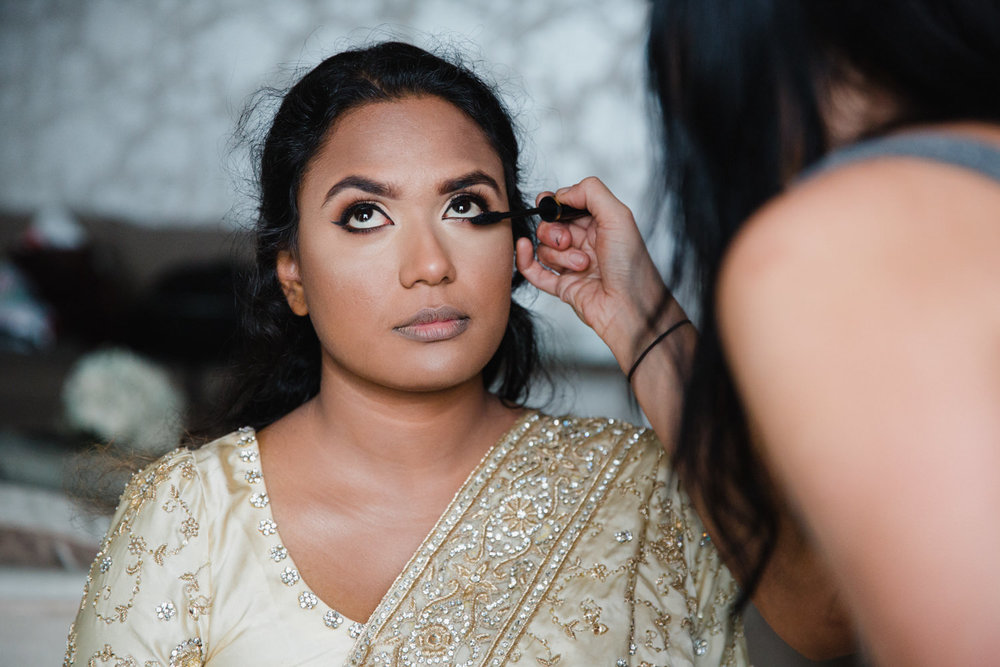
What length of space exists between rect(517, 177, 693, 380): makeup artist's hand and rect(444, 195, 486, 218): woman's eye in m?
0.15

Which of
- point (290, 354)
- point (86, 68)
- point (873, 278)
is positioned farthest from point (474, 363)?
point (86, 68)

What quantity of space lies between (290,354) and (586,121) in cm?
433

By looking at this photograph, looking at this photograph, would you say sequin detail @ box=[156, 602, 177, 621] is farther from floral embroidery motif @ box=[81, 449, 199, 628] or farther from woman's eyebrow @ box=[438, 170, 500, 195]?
woman's eyebrow @ box=[438, 170, 500, 195]

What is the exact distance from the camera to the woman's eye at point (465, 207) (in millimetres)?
1486

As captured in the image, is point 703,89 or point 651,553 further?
point 651,553

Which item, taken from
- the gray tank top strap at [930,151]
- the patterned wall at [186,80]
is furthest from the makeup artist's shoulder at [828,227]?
the patterned wall at [186,80]

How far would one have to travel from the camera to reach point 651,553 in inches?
60.4

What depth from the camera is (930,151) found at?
744 mm

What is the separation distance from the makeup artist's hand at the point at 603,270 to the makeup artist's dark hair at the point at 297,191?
11 cm

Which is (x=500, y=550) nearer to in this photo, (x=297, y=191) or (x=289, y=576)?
(x=289, y=576)

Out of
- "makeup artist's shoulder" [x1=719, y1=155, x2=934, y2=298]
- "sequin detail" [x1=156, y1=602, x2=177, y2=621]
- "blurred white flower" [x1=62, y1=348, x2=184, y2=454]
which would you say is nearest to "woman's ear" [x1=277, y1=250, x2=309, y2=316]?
"sequin detail" [x1=156, y1=602, x2=177, y2=621]

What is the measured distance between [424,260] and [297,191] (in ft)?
1.02

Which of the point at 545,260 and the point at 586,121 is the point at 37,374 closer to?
the point at 586,121

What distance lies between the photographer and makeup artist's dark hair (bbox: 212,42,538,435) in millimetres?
1565
